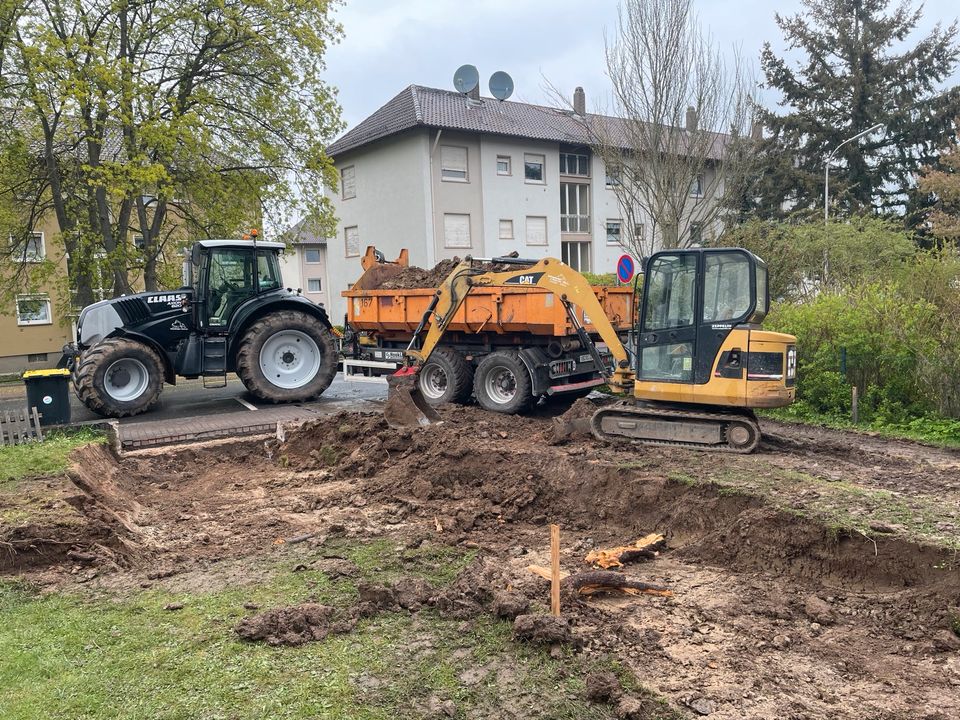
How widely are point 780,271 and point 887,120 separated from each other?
622 inches

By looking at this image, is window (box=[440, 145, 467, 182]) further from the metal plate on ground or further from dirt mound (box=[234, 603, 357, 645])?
dirt mound (box=[234, 603, 357, 645])

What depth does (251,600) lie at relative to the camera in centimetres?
475

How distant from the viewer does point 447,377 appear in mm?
12094

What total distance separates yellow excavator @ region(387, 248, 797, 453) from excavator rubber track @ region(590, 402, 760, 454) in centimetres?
1

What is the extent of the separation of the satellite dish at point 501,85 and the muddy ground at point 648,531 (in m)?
23.6

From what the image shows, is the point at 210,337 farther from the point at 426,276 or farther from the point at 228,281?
the point at 426,276

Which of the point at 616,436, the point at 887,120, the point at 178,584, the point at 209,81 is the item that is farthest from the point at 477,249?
the point at 178,584

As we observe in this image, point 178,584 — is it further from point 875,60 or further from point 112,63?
point 875,60

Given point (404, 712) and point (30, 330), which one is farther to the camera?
point (30, 330)

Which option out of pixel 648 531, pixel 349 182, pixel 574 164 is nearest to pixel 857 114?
pixel 574 164

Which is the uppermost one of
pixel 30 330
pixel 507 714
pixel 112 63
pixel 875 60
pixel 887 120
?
pixel 875 60

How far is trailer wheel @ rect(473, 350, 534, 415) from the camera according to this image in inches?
432

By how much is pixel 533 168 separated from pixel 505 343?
20204mm

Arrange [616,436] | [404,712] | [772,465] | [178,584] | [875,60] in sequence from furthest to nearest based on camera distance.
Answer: [875,60] < [616,436] < [772,465] < [178,584] < [404,712]
